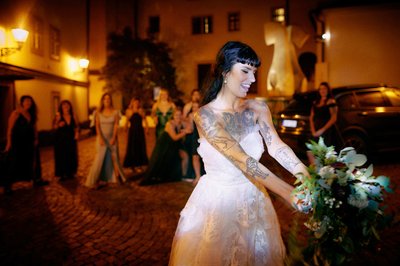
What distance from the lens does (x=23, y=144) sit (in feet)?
27.1

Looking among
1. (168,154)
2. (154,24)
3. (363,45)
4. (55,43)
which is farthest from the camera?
(154,24)

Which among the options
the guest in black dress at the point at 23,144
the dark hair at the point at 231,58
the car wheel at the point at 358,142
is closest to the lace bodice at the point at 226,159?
the dark hair at the point at 231,58

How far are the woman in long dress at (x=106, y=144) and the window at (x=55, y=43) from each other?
11741 mm

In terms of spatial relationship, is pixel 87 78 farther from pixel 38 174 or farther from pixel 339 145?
pixel 339 145

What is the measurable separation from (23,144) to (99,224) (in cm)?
368

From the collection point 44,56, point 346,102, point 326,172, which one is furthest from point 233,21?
point 326,172

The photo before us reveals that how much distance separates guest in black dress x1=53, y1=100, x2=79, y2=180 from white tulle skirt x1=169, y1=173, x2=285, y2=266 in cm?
726

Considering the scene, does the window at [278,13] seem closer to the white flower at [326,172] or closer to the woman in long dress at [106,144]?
the woman in long dress at [106,144]

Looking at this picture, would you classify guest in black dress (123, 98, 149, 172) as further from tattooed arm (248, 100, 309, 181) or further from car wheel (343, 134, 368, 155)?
tattooed arm (248, 100, 309, 181)

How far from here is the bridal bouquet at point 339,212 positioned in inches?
65.2

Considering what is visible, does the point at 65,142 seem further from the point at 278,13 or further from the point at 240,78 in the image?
the point at 278,13

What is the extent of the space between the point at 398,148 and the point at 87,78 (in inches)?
743

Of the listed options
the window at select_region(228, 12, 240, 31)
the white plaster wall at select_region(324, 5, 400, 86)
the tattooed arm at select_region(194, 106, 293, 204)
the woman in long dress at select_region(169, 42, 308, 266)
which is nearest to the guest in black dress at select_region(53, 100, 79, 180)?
the woman in long dress at select_region(169, 42, 308, 266)

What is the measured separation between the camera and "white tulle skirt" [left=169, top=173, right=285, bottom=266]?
91.9 inches
